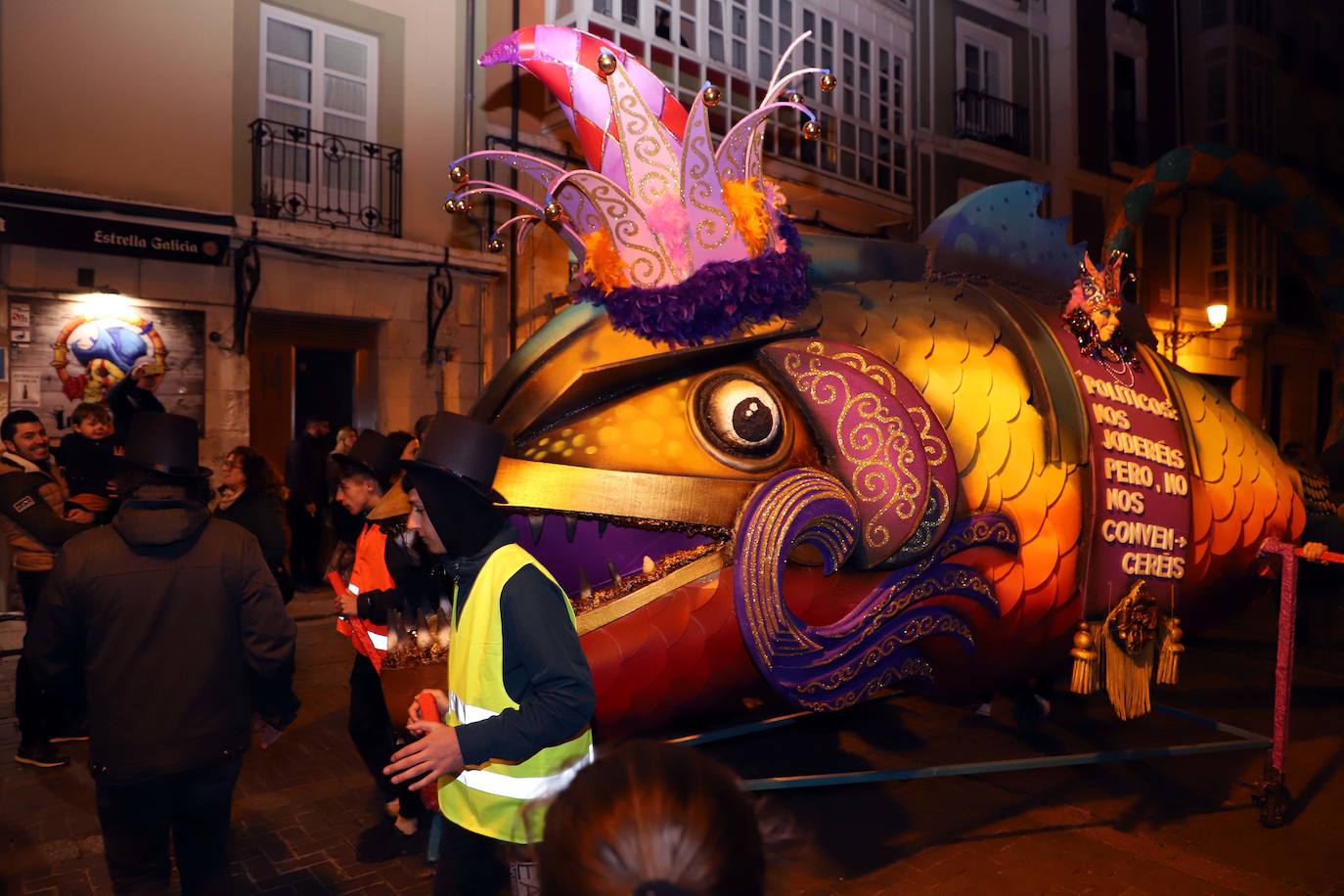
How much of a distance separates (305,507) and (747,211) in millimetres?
6673

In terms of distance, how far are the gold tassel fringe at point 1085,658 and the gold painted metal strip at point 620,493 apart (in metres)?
1.57

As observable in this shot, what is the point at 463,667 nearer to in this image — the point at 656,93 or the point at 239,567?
the point at 239,567

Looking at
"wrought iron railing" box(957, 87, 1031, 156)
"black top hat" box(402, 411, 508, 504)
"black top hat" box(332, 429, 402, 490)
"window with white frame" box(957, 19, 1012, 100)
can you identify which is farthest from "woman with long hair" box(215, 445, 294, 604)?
"window with white frame" box(957, 19, 1012, 100)

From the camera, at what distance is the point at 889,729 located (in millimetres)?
4672

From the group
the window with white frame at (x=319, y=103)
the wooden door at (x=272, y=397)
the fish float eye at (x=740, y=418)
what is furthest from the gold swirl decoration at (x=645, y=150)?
the wooden door at (x=272, y=397)

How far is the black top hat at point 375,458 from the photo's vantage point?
12.3 feet

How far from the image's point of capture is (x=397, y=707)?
2469 millimetres

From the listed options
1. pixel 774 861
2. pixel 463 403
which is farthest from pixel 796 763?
pixel 463 403

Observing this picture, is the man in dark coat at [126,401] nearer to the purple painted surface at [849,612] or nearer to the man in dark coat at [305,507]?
the man in dark coat at [305,507]

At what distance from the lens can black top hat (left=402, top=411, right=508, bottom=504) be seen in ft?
6.23

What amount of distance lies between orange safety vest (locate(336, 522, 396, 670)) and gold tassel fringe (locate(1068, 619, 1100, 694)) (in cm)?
244

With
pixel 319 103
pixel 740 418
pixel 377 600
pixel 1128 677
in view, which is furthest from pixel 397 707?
pixel 319 103

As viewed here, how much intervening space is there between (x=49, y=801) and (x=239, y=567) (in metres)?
2.13

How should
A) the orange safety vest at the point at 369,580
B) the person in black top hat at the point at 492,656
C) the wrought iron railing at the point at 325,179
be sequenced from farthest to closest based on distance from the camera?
1. the wrought iron railing at the point at 325,179
2. the orange safety vest at the point at 369,580
3. the person in black top hat at the point at 492,656
